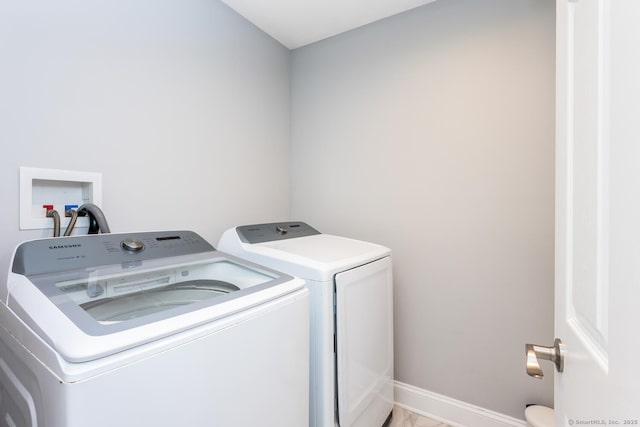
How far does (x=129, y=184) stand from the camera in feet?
4.66

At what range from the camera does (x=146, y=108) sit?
4.82ft

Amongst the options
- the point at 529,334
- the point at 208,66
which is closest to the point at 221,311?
the point at 208,66

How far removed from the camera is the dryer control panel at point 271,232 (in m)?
1.59

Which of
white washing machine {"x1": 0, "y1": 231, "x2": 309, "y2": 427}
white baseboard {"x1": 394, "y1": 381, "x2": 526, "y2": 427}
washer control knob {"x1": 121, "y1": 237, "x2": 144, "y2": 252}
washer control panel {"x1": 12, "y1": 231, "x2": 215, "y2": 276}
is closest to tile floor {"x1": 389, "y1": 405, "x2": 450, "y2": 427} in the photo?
white baseboard {"x1": 394, "y1": 381, "x2": 526, "y2": 427}

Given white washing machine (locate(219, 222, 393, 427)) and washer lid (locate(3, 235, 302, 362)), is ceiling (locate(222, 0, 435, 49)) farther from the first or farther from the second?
washer lid (locate(3, 235, 302, 362))

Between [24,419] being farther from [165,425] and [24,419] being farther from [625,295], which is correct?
[625,295]

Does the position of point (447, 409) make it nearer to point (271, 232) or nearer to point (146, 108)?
point (271, 232)

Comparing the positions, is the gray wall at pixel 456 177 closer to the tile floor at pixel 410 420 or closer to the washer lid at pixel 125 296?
the tile floor at pixel 410 420

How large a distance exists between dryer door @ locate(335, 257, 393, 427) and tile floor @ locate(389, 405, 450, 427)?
0.52ft

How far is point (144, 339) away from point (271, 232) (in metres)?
1.13

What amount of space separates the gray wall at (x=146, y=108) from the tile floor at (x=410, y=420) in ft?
5.19

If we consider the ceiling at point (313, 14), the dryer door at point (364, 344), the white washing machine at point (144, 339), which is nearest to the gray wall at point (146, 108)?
the ceiling at point (313, 14)

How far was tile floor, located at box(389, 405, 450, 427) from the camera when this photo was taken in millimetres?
1797

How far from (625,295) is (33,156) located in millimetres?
1720
